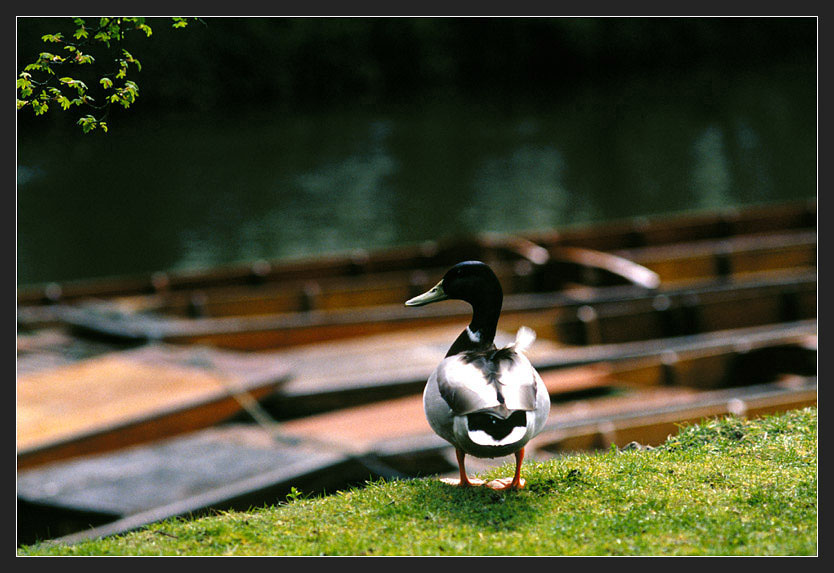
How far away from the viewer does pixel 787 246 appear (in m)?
16.5

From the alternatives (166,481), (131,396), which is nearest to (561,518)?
(166,481)

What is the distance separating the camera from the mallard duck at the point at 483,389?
14.5ft

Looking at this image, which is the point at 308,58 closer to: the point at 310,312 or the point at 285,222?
the point at 285,222

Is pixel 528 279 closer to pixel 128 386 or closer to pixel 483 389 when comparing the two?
pixel 128 386

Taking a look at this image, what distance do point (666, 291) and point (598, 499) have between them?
9.15 metres

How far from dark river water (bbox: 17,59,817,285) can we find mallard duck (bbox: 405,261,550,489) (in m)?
19.1

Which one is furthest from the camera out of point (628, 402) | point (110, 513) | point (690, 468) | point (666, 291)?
point (666, 291)

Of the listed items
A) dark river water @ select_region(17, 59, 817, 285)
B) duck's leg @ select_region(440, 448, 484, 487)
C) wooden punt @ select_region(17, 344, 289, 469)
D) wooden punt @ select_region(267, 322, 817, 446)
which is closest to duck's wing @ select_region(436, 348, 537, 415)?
duck's leg @ select_region(440, 448, 484, 487)

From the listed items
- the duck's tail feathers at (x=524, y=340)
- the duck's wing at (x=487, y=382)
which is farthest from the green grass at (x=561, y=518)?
the duck's tail feathers at (x=524, y=340)

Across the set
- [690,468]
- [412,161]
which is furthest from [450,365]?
[412,161]

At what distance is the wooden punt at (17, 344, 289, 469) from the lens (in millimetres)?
9523

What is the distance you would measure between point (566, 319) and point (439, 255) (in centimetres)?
479

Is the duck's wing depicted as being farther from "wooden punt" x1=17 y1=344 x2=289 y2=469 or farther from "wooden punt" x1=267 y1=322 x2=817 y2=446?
"wooden punt" x1=267 y1=322 x2=817 y2=446

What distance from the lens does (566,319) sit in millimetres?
12938
